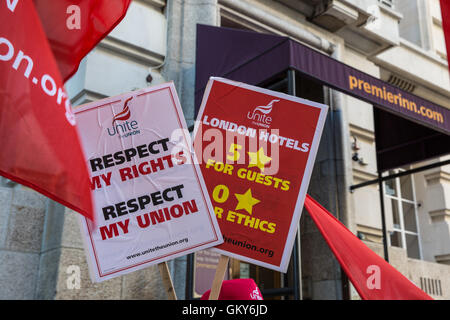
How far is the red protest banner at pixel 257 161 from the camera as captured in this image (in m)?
3.12

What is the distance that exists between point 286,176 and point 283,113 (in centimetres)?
41

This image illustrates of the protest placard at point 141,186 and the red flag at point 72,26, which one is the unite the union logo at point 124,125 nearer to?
the protest placard at point 141,186

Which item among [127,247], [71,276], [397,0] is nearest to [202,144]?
[127,247]

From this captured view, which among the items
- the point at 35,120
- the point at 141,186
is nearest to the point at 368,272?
the point at 141,186

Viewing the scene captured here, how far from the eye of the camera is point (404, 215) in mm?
11102

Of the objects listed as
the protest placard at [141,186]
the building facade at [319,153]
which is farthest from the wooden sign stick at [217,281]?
the building facade at [319,153]

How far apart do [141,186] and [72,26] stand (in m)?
0.97

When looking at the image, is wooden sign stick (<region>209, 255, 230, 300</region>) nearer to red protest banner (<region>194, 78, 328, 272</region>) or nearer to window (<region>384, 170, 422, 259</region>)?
red protest banner (<region>194, 78, 328, 272</region>)

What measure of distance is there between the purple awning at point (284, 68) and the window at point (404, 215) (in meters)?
3.61

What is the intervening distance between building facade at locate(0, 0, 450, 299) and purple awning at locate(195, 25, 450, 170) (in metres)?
0.55

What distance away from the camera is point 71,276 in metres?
5.54

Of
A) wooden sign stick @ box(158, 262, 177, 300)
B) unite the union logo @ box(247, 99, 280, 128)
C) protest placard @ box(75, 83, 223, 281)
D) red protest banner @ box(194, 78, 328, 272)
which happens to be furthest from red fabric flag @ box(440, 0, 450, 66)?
wooden sign stick @ box(158, 262, 177, 300)

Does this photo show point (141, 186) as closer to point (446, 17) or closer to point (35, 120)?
point (35, 120)
